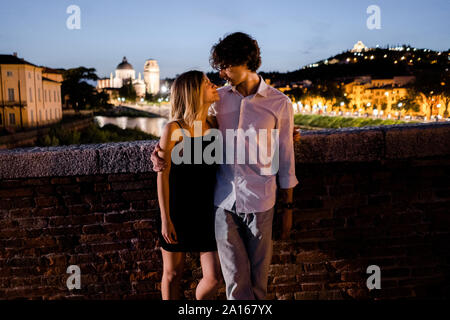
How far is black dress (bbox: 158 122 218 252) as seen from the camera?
2.75m

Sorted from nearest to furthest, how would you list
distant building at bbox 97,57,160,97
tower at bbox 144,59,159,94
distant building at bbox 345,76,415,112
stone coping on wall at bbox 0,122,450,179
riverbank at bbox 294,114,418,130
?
stone coping on wall at bbox 0,122,450,179 < riverbank at bbox 294,114,418,130 < distant building at bbox 345,76,415,112 < distant building at bbox 97,57,160,97 < tower at bbox 144,59,159,94

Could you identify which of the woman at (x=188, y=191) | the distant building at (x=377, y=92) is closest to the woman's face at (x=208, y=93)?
the woman at (x=188, y=191)

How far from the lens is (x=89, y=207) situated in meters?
3.47

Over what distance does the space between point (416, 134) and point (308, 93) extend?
108938 millimetres

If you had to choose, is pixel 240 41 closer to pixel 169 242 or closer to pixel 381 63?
pixel 169 242

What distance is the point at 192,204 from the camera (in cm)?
280

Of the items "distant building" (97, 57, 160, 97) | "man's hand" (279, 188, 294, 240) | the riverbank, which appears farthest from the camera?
"distant building" (97, 57, 160, 97)

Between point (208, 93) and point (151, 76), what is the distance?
162010 millimetres

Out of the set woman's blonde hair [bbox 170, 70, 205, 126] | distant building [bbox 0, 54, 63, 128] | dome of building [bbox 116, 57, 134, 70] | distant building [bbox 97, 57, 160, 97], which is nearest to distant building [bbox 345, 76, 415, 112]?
distant building [bbox 0, 54, 63, 128]

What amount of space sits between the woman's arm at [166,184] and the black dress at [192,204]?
4cm

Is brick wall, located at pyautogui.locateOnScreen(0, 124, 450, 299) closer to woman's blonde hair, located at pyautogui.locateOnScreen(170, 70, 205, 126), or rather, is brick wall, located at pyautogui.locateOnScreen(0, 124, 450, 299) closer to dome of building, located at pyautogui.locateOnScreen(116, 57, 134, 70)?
woman's blonde hair, located at pyautogui.locateOnScreen(170, 70, 205, 126)

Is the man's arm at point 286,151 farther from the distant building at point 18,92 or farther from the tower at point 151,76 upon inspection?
the tower at point 151,76

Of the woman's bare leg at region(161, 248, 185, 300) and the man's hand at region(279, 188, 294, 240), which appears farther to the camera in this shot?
the woman's bare leg at region(161, 248, 185, 300)
